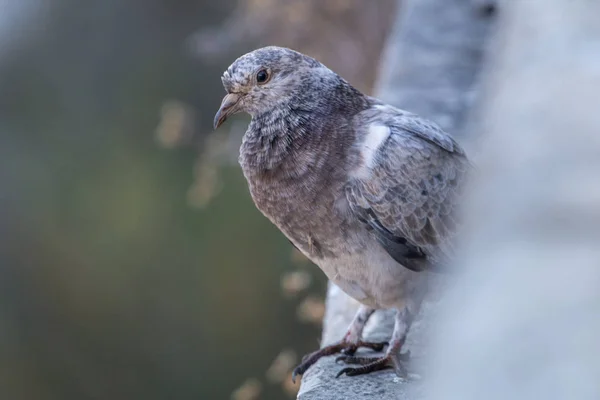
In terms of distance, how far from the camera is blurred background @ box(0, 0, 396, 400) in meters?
7.29

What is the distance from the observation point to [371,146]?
2371 mm

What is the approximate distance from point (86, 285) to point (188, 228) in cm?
100

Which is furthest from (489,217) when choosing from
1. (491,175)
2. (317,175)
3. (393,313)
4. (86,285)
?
(86,285)

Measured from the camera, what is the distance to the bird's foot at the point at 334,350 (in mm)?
2529

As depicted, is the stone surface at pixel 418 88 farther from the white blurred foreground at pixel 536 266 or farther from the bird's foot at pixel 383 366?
the white blurred foreground at pixel 536 266

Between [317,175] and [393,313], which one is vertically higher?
[317,175]

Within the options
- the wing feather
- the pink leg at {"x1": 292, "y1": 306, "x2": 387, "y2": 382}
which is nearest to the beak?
the wing feather

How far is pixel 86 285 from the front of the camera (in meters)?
7.66

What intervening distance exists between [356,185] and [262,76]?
0.45 m

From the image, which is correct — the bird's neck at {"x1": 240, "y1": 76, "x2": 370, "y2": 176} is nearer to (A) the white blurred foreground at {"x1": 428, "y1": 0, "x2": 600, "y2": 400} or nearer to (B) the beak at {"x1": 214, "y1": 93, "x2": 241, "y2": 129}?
(B) the beak at {"x1": 214, "y1": 93, "x2": 241, "y2": 129}

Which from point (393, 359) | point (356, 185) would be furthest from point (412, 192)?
point (393, 359)

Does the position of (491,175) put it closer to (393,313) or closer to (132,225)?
(393,313)

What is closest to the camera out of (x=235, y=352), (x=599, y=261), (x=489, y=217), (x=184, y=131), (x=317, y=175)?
(x=599, y=261)

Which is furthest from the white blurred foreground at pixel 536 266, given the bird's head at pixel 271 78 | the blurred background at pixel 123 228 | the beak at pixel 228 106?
the blurred background at pixel 123 228
